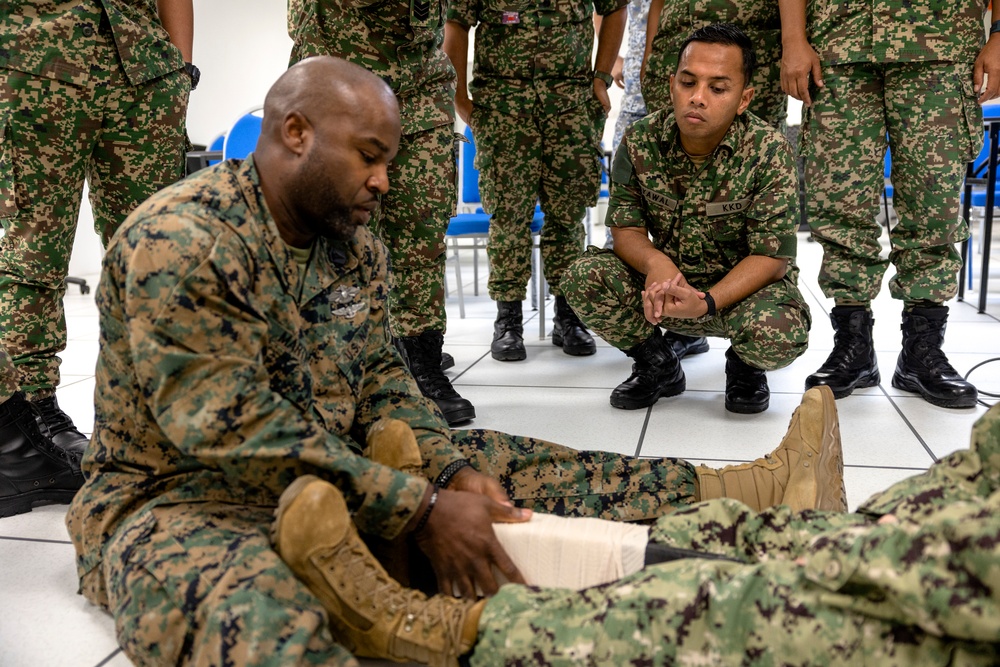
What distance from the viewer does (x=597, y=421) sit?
211cm

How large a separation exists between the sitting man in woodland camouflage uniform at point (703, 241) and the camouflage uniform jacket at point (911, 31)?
0.27 m

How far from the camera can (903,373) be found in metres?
2.26

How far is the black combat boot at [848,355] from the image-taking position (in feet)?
7.32

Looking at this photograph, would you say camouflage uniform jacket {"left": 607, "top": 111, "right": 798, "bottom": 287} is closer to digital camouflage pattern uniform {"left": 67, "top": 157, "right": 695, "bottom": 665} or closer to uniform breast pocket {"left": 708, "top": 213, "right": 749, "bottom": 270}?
uniform breast pocket {"left": 708, "top": 213, "right": 749, "bottom": 270}

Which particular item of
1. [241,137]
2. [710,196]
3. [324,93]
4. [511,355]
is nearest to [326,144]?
[324,93]

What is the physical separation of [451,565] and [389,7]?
146 cm

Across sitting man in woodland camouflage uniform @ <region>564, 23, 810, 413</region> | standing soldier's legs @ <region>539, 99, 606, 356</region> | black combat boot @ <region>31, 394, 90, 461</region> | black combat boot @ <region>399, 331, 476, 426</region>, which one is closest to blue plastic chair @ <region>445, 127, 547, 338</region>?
standing soldier's legs @ <region>539, 99, 606, 356</region>

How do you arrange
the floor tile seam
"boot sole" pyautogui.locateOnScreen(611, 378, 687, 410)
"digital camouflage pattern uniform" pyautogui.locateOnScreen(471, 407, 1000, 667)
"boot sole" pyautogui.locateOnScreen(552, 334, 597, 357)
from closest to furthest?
"digital camouflage pattern uniform" pyautogui.locateOnScreen(471, 407, 1000, 667) < the floor tile seam < "boot sole" pyautogui.locateOnScreen(611, 378, 687, 410) < "boot sole" pyautogui.locateOnScreen(552, 334, 597, 357)

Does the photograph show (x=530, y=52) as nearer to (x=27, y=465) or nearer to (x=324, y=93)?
(x=324, y=93)

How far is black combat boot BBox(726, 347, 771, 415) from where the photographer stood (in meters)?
2.13

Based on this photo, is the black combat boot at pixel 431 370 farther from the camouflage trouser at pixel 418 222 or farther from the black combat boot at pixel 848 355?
the black combat boot at pixel 848 355

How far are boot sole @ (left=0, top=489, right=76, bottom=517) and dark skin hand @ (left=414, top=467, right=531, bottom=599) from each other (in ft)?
3.16

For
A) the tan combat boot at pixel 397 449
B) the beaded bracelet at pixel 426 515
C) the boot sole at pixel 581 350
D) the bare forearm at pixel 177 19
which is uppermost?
the bare forearm at pixel 177 19

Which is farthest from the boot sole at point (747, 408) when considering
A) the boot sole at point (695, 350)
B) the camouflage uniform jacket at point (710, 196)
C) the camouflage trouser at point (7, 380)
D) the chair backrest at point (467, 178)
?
the chair backrest at point (467, 178)
